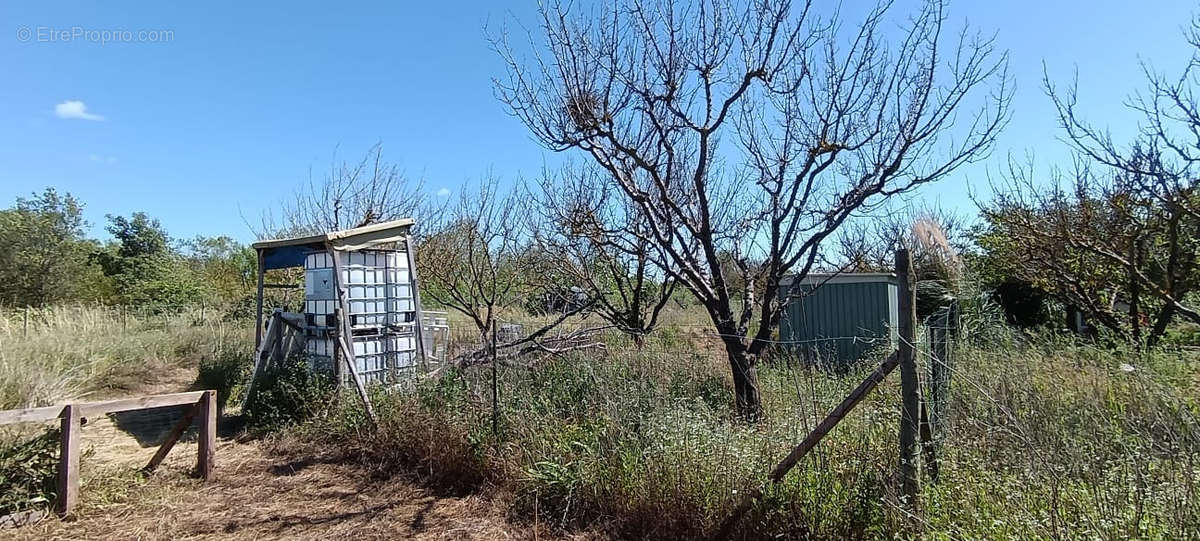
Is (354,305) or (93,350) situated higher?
(354,305)

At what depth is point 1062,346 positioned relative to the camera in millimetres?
5645

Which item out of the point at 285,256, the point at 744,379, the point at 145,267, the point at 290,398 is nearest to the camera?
the point at 744,379

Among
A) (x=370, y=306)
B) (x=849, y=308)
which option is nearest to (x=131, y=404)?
(x=370, y=306)

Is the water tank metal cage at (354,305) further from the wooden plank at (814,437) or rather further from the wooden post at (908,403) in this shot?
A: the wooden post at (908,403)

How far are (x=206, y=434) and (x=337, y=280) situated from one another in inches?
88.3

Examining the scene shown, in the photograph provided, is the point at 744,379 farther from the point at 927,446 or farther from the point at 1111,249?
the point at 1111,249

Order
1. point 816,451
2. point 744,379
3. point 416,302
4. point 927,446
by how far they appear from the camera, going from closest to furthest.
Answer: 1. point 927,446
2. point 816,451
3. point 744,379
4. point 416,302

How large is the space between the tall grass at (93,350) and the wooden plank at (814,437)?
5384 millimetres

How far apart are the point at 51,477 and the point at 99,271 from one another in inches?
720

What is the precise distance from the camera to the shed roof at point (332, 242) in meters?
6.77

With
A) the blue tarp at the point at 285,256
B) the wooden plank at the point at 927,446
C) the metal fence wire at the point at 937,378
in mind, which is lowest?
the wooden plank at the point at 927,446

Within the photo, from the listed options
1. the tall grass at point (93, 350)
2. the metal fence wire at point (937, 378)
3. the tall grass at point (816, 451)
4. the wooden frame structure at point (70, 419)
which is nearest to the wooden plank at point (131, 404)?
the wooden frame structure at point (70, 419)

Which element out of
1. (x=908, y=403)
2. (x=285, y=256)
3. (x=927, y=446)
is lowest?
(x=927, y=446)

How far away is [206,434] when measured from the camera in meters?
4.87
